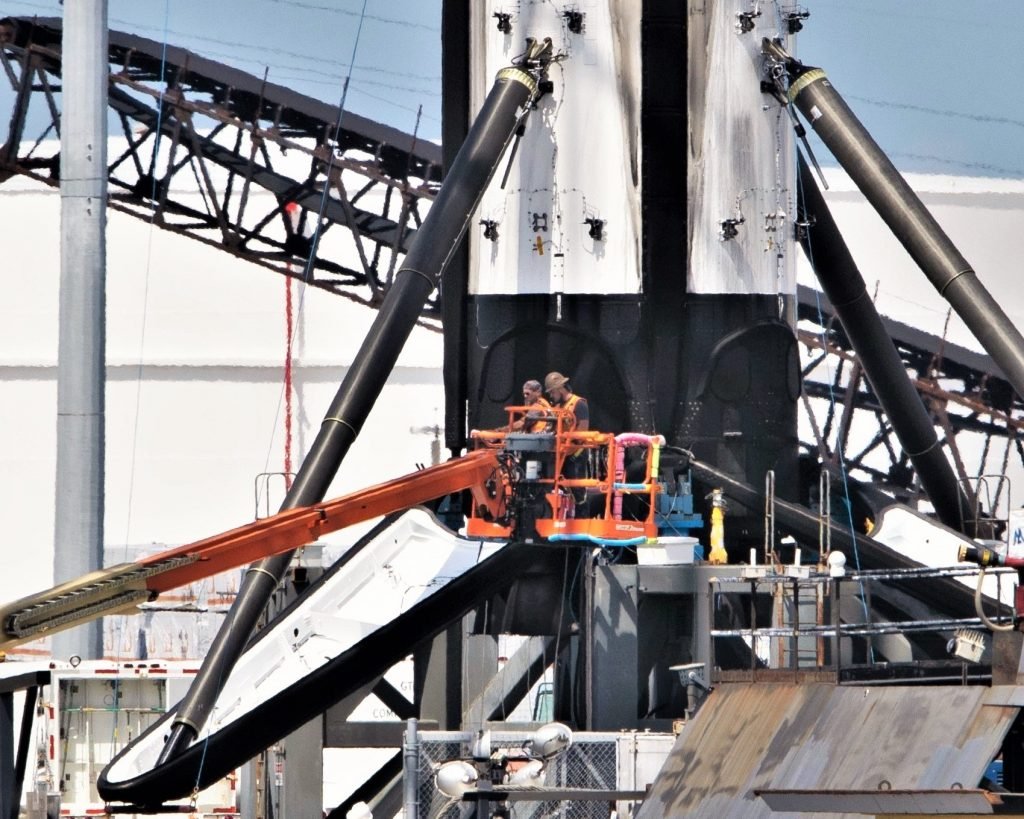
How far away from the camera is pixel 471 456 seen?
68.8 ft

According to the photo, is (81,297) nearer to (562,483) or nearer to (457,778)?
(562,483)

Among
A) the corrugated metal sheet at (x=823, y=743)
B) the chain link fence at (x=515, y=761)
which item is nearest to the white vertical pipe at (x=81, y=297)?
the chain link fence at (x=515, y=761)

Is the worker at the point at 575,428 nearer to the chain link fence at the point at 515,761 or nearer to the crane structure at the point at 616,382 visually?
the crane structure at the point at 616,382

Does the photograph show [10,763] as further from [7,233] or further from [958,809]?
[7,233]

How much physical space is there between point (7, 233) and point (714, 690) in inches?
1336

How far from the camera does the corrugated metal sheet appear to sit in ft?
42.4

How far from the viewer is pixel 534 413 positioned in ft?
68.7

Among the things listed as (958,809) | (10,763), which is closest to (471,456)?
(10,763)

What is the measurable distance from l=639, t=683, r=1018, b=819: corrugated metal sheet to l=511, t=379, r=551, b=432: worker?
4.94m

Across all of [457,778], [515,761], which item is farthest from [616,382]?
[457,778]

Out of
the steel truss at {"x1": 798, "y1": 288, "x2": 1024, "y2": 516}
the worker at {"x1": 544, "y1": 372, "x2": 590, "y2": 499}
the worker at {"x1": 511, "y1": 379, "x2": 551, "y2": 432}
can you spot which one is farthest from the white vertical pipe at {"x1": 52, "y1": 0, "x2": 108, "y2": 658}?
the steel truss at {"x1": 798, "y1": 288, "x2": 1024, "y2": 516}

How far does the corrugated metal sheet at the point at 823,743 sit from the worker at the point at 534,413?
4.94 meters

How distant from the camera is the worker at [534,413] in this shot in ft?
68.7

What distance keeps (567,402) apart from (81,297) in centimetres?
685
